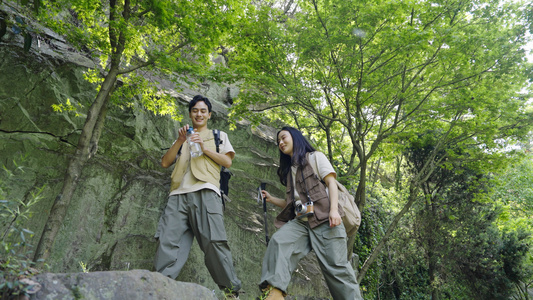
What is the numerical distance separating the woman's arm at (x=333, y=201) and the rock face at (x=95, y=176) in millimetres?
2381

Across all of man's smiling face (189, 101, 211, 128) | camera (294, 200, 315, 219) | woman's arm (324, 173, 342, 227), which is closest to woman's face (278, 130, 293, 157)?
woman's arm (324, 173, 342, 227)

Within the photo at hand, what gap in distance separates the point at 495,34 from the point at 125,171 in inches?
277

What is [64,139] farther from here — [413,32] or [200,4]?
[413,32]

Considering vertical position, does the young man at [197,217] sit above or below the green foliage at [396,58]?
below

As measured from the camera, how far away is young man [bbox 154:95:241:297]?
10.9ft

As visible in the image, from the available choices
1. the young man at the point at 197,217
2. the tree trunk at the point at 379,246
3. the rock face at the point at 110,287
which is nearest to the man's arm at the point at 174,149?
the young man at the point at 197,217

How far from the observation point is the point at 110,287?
1688 millimetres

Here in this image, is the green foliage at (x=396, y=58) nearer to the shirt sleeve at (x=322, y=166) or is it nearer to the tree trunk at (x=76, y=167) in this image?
the tree trunk at (x=76, y=167)

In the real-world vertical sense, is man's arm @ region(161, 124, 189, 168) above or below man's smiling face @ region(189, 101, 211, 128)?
below

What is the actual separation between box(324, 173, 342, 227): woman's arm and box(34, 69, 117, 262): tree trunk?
2746 millimetres

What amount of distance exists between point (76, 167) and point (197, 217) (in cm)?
152

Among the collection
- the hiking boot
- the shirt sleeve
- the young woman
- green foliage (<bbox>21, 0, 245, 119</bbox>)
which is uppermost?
green foliage (<bbox>21, 0, 245, 119</bbox>)

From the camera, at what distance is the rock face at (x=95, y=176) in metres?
4.29

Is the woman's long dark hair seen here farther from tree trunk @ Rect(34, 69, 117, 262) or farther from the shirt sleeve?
tree trunk @ Rect(34, 69, 117, 262)
